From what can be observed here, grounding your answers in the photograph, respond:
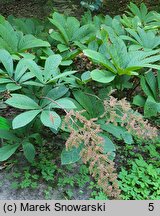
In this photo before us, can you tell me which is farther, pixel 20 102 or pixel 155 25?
pixel 155 25

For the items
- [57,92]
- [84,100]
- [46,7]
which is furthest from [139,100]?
[46,7]

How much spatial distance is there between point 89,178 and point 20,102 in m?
0.67

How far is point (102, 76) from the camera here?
1.92m

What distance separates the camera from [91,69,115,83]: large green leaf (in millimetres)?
1853

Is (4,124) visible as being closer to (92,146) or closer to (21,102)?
(21,102)

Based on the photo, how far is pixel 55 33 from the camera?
2365 millimetres

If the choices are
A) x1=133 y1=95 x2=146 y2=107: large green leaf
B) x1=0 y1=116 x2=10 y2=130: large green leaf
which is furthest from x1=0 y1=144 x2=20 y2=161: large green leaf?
x1=133 y1=95 x2=146 y2=107: large green leaf

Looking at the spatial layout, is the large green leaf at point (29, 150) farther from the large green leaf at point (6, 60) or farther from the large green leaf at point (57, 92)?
the large green leaf at point (6, 60)

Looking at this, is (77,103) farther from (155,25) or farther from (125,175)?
(155,25)

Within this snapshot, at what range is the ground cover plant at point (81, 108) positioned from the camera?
68.5 inches

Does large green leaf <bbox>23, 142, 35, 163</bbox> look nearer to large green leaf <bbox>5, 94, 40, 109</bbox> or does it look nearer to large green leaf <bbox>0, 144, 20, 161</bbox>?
large green leaf <bbox>0, 144, 20, 161</bbox>

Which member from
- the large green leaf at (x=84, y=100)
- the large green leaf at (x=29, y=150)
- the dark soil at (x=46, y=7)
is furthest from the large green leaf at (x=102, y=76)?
the dark soil at (x=46, y=7)

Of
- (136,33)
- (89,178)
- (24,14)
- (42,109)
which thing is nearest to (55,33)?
(136,33)

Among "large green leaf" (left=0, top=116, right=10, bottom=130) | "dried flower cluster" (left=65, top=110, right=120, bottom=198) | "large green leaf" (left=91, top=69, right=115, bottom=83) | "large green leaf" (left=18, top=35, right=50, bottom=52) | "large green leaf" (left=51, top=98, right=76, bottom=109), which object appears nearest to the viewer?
"dried flower cluster" (left=65, top=110, right=120, bottom=198)
